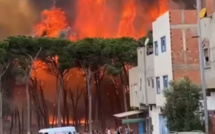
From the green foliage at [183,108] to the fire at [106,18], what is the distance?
196ft

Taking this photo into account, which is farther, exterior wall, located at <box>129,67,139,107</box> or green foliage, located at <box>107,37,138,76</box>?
green foliage, located at <box>107,37,138,76</box>

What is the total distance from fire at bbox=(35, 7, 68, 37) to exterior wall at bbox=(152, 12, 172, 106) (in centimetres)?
4738

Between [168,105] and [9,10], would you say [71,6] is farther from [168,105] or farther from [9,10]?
[168,105]

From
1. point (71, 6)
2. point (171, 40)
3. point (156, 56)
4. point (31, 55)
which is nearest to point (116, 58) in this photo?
point (31, 55)

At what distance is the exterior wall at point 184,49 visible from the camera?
103 ft

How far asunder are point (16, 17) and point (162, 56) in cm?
5668

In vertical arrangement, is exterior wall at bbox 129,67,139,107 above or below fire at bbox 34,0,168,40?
below

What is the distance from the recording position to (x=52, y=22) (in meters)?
83.8

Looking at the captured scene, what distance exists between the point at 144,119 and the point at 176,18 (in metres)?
14.7

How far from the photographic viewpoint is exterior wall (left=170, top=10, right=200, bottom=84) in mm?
31375

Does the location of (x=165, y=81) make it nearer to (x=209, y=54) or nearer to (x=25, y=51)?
(x=209, y=54)

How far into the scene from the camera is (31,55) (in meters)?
57.2

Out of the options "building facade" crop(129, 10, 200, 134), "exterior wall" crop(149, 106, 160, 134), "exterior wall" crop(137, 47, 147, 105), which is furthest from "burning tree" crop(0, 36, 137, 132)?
"building facade" crop(129, 10, 200, 134)

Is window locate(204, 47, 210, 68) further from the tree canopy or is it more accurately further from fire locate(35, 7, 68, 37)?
fire locate(35, 7, 68, 37)
